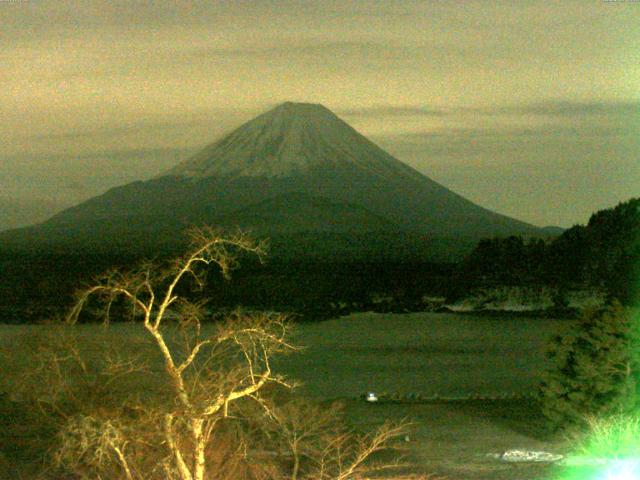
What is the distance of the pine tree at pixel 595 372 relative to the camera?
13828 millimetres

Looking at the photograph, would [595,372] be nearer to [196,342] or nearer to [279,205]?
[196,342]

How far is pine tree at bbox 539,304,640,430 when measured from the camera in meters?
13.8

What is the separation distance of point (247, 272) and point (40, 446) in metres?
46.8

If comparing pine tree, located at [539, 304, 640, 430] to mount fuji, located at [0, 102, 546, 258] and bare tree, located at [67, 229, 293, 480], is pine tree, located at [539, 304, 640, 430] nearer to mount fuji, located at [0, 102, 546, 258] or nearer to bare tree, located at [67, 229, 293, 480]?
bare tree, located at [67, 229, 293, 480]

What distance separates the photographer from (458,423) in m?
15.8

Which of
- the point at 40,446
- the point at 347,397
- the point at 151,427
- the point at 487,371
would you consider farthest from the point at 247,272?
the point at 151,427

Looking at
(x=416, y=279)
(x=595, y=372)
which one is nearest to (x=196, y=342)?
(x=595, y=372)

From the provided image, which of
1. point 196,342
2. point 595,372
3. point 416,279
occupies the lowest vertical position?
point 416,279

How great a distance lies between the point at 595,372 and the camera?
46.1 ft

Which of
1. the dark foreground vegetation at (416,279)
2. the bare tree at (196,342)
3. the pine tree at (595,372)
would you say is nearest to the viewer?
the bare tree at (196,342)

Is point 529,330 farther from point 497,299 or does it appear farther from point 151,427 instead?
point 151,427

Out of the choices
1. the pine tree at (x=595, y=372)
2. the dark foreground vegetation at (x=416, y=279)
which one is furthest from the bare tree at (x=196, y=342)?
the dark foreground vegetation at (x=416, y=279)

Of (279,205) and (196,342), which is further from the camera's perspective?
(279,205)

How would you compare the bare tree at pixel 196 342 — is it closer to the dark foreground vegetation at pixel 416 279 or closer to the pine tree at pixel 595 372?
the pine tree at pixel 595 372
